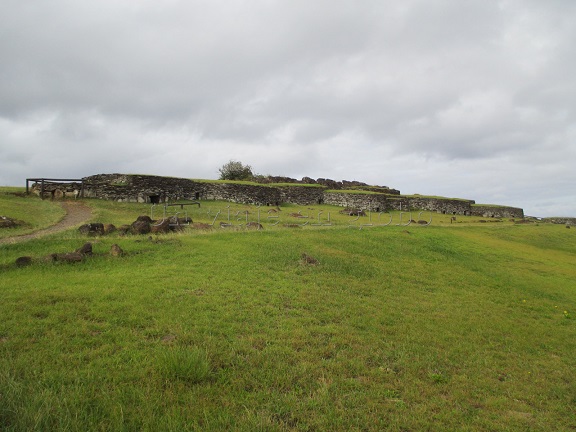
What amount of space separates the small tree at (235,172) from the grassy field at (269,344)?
37103 mm

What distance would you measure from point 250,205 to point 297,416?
2706 centimetres

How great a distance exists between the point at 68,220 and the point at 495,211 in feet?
157

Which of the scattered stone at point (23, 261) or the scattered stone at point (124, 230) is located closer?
the scattered stone at point (23, 261)

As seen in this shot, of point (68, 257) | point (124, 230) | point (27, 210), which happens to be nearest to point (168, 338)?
point (68, 257)

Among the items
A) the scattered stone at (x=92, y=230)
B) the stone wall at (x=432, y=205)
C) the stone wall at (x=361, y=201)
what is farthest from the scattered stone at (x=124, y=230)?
the stone wall at (x=432, y=205)

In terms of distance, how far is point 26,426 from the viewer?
3.51 metres

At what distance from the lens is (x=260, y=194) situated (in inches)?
1282

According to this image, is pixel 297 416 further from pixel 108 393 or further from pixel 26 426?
pixel 26 426

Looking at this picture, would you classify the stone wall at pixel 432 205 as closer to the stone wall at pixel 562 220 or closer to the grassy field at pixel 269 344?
the stone wall at pixel 562 220

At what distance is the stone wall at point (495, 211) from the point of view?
45688 millimetres

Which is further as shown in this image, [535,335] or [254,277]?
[254,277]

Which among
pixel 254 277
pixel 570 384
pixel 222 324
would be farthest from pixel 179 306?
pixel 570 384

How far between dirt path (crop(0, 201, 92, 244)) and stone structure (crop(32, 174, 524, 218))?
10.2 feet

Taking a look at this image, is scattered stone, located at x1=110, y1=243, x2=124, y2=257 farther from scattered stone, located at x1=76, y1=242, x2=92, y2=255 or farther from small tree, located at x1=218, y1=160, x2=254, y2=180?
small tree, located at x1=218, y1=160, x2=254, y2=180
